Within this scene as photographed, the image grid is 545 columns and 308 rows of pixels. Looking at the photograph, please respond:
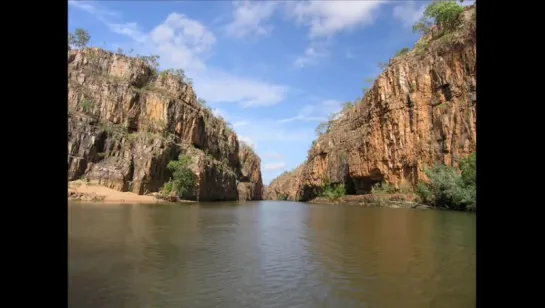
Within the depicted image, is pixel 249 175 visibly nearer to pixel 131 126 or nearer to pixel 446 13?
pixel 131 126

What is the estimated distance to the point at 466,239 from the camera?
1377cm

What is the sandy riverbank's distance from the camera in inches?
1719

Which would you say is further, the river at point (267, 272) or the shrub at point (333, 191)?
the shrub at point (333, 191)

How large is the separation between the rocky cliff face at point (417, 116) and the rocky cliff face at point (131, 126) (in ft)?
97.3

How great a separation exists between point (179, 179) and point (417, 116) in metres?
37.5

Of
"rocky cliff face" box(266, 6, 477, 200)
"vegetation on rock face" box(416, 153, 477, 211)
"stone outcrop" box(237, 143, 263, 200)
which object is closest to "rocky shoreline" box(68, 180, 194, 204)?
"rocky cliff face" box(266, 6, 477, 200)

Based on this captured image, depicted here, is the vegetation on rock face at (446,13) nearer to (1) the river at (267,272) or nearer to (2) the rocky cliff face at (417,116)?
(2) the rocky cliff face at (417,116)

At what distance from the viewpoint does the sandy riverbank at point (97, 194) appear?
43.7 m

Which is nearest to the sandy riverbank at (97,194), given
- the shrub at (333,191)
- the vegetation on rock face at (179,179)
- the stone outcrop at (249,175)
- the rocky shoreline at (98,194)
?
the rocky shoreline at (98,194)

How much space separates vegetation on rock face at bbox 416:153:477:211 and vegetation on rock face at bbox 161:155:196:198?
36387 millimetres

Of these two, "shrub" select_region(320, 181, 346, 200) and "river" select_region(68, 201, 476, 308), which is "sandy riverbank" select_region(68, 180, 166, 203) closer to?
"shrub" select_region(320, 181, 346, 200)
